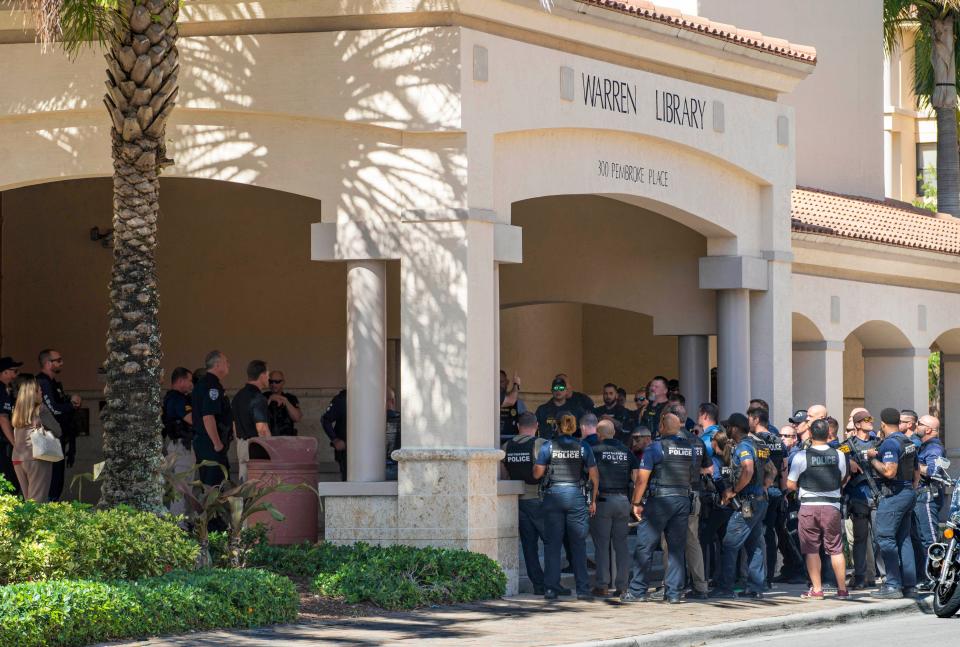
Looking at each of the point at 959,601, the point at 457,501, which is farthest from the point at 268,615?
the point at 959,601

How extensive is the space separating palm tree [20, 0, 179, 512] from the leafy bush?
575 millimetres

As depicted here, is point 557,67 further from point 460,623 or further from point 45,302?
point 45,302

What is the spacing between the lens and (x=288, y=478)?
1664 cm

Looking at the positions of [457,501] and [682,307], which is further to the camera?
[682,307]

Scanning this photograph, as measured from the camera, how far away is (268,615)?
13.0 metres

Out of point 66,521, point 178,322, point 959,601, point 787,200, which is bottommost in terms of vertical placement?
point 959,601

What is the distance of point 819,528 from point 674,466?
1.69 m

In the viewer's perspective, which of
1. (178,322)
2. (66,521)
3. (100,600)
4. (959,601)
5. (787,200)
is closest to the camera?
(100,600)

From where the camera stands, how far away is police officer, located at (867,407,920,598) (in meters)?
16.7

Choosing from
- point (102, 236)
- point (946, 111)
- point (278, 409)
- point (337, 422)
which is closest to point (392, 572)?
point (337, 422)

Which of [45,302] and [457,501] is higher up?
[45,302]

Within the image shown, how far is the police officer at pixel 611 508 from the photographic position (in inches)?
636

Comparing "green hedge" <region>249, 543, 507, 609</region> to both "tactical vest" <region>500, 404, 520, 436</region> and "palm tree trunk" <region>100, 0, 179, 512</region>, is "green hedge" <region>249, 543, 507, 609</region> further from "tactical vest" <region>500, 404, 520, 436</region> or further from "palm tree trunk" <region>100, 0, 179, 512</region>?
"tactical vest" <region>500, 404, 520, 436</region>

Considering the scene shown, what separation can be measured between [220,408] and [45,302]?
648cm
